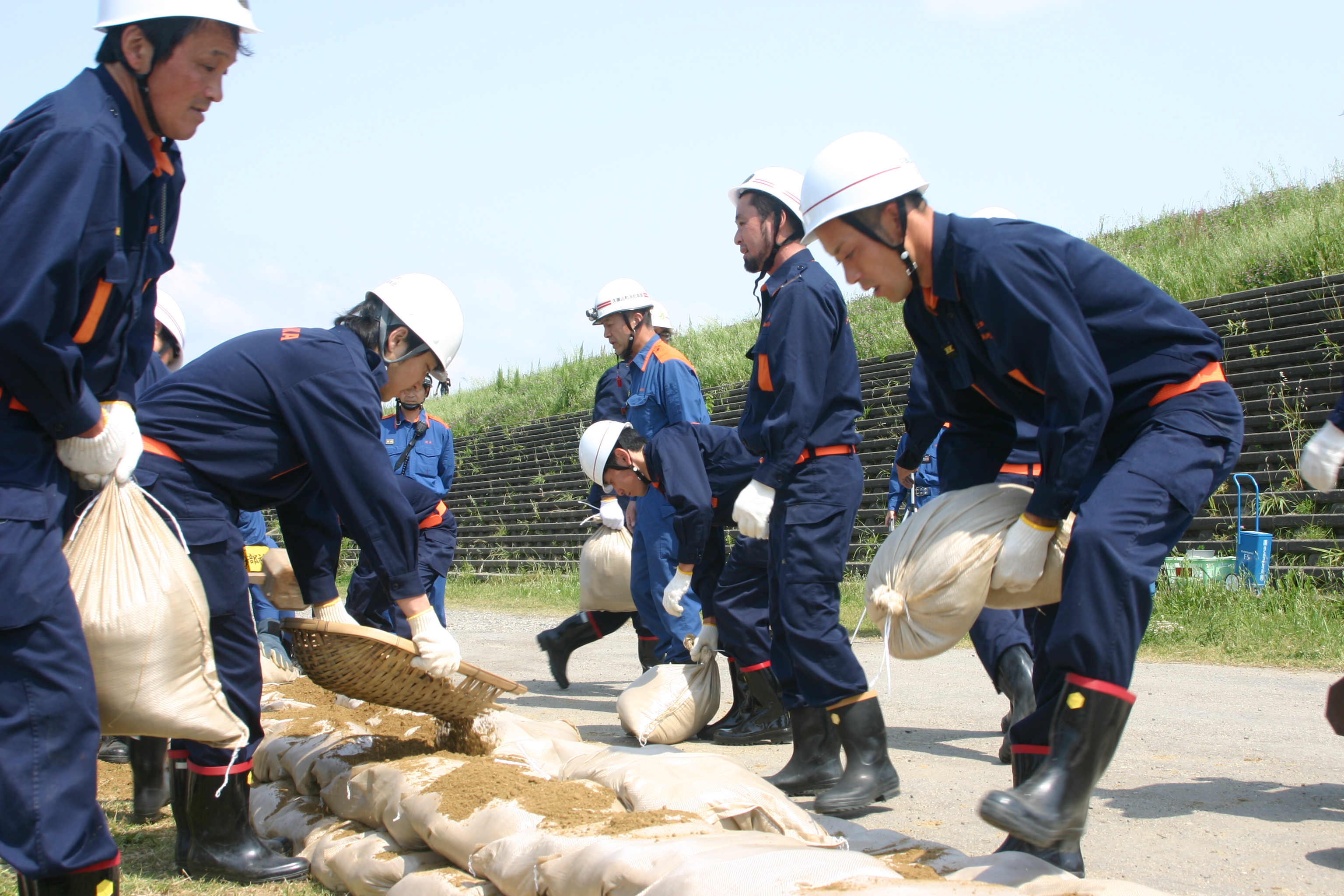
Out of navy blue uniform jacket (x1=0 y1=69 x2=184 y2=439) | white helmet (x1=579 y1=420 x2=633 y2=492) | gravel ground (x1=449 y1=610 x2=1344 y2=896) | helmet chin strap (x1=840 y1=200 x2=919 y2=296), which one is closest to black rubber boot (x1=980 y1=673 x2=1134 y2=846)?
gravel ground (x1=449 y1=610 x2=1344 y2=896)

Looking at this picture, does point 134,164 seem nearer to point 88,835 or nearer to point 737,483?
point 88,835

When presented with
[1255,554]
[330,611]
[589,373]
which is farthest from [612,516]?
[589,373]

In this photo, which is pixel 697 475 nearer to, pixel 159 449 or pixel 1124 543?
pixel 159 449

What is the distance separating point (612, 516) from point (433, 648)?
370 cm

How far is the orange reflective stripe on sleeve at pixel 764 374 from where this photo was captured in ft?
12.3

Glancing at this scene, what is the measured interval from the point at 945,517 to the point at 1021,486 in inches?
8.7

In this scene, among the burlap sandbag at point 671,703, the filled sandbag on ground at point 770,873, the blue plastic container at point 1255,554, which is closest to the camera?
the filled sandbag on ground at point 770,873

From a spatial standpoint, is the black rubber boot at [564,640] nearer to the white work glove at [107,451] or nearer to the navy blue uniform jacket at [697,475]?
the navy blue uniform jacket at [697,475]

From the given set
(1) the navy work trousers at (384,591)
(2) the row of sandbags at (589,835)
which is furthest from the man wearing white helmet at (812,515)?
(1) the navy work trousers at (384,591)

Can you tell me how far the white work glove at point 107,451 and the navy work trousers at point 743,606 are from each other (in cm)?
261

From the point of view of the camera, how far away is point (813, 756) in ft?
11.9

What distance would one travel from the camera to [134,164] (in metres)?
2.23

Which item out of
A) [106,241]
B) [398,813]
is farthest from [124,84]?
[398,813]

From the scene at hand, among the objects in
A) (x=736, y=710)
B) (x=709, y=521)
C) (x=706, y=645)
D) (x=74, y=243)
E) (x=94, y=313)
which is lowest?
(x=736, y=710)
